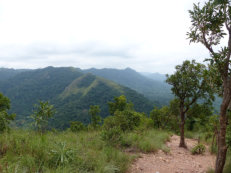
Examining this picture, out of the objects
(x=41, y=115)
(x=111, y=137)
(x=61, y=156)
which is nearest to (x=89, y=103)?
(x=111, y=137)

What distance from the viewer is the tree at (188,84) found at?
32.0 feet

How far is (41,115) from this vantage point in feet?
18.1

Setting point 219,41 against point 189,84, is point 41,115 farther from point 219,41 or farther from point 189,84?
point 189,84

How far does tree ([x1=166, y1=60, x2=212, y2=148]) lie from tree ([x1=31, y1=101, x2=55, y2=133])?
802 centimetres

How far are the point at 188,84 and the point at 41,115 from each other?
8.78 metres

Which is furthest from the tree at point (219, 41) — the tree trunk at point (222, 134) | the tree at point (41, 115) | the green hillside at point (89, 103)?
the green hillside at point (89, 103)

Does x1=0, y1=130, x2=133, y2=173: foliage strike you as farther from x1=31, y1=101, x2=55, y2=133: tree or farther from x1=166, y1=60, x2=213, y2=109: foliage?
x1=166, y1=60, x2=213, y2=109: foliage

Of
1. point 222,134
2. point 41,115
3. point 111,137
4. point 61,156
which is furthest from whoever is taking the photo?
point 111,137

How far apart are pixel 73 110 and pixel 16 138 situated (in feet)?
433

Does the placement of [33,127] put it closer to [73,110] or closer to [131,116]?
[131,116]

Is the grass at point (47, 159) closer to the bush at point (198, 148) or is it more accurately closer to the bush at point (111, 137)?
the bush at point (111, 137)

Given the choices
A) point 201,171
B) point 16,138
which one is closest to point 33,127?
point 16,138

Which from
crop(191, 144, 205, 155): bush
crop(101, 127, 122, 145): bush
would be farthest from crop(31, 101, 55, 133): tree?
crop(191, 144, 205, 155): bush

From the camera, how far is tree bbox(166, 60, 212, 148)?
975 cm
